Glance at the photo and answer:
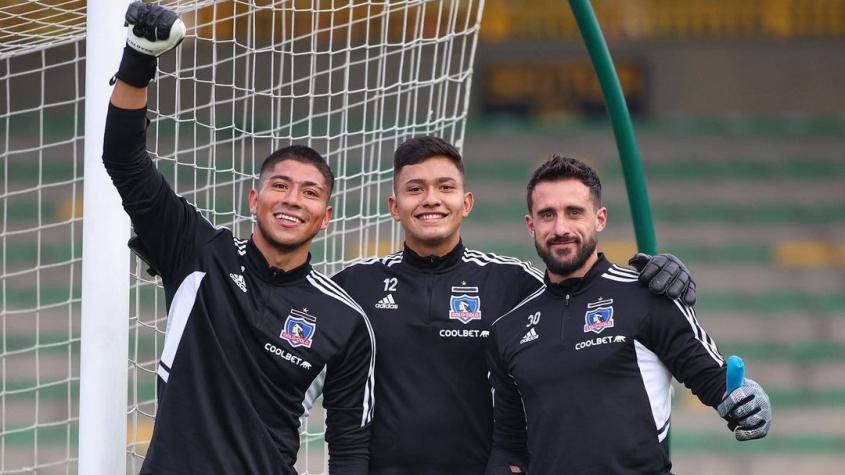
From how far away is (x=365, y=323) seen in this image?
3.04 m

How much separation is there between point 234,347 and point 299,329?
0.57 feet

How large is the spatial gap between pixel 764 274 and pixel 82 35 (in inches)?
294

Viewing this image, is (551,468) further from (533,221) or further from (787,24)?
(787,24)

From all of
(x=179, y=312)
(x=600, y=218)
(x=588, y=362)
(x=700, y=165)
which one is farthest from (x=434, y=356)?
(x=700, y=165)

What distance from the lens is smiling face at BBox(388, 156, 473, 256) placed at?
10.3ft

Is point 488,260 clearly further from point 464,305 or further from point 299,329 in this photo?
point 299,329

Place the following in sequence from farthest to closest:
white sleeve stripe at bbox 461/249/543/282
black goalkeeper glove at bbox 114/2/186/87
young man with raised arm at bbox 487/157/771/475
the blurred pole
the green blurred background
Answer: the green blurred background → the blurred pole → white sleeve stripe at bbox 461/249/543/282 → young man with raised arm at bbox 487/157/771/475 → black goalkeeper glove at bbox 114/2/186/87

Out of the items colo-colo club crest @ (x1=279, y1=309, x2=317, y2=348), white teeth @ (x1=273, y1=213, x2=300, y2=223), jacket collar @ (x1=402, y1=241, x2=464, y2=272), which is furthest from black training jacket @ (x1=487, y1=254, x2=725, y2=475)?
white teeth @ (x1=273, y1=213, x2=300, y2=223)

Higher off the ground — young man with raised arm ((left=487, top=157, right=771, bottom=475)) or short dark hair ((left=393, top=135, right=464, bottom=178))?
short dark hair ((left=393, top=135, right=464, bottom=178))

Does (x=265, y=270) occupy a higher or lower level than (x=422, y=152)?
lower

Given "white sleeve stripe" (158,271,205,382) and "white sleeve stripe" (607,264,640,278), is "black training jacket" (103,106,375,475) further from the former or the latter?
"white sleeve stripe" (607,264,640,278)

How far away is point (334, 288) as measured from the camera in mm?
3080

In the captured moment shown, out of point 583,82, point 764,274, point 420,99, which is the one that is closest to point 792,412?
point 764,274

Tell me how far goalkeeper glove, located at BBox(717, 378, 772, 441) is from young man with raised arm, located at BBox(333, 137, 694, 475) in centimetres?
44
